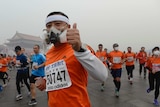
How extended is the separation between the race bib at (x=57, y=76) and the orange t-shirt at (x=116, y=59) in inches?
Answer: 218

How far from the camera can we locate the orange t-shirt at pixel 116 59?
739 cm

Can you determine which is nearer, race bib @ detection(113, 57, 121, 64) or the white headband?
the white headband

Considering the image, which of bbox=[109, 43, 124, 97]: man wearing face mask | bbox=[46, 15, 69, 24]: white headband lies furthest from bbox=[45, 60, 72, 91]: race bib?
bbox=[109, 43, 124, 97]: man wearing face mask

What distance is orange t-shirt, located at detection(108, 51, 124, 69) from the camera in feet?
24.2

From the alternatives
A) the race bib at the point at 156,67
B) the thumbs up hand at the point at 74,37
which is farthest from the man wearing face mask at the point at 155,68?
the thumbs up hand at the point at 74,37

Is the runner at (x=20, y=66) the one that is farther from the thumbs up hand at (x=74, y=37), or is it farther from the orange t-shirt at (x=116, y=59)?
the thumbs up hand at (x=74, y=37)

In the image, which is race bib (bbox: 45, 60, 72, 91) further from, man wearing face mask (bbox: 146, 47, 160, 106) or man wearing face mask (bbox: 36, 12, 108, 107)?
man wearing face mask (bbox: 146, 47, 160, 106)

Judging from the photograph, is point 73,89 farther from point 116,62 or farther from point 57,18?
point 116,62

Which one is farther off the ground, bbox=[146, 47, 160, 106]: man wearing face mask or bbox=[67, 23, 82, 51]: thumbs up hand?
bbox=[67, 23, 82, 51]: thumbs up hand

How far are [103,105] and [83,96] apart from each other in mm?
4193

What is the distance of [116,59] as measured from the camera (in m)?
7.46

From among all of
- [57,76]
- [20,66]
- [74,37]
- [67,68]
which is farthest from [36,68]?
[74,37]

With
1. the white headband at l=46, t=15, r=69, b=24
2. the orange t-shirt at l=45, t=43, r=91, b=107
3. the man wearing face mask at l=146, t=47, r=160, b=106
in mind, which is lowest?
the man wearing face mask at l=146, t=47, r=160, b=106

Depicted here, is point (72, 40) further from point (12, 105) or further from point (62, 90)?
point (12, 105)
